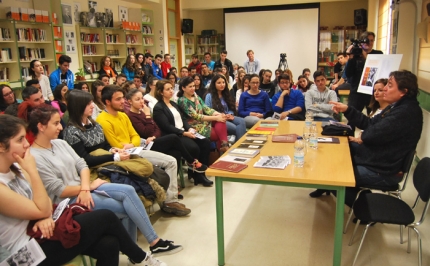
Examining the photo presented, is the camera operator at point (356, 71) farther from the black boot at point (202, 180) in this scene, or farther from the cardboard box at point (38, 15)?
the cardboard box at point (38, 15)

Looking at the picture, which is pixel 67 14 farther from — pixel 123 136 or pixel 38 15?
pixel 123 136

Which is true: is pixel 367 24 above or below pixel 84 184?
above

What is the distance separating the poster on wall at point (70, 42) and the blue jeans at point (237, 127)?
4.40 metres

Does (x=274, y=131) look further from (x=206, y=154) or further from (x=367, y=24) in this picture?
(x=367, y=24)

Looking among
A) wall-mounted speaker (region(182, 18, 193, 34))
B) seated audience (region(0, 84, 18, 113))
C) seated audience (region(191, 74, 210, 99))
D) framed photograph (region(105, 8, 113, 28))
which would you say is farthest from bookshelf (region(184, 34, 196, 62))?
seated audience (region(0, 84, 18, 113))

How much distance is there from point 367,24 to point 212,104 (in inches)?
289

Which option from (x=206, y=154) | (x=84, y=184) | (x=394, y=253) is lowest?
(x=394, y=253)

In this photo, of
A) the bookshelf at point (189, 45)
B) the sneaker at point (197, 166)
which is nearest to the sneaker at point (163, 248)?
the sneaker at point (197, 166)

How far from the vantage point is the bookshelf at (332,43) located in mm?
10609

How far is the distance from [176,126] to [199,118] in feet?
1.19

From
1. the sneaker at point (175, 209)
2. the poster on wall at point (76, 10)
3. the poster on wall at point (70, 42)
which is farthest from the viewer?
the poster on wall at point (76, 10)

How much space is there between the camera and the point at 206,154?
13.0 ft

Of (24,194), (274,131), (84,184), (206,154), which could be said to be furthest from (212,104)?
(24,194)

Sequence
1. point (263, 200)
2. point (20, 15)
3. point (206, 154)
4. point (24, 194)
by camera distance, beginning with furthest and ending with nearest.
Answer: point (20, 15)
point (206, 154)
point (263, 200)
point (24, 194)
